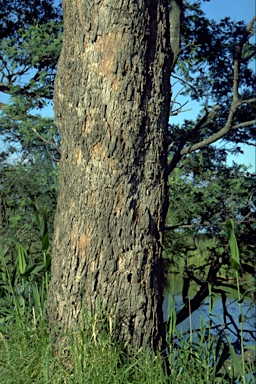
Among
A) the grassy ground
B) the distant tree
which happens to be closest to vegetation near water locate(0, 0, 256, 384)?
the distant tree

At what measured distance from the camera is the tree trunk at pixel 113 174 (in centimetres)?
330

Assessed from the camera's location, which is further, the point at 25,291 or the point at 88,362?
the point at 25,291

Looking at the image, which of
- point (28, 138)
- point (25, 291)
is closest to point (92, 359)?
point (25, 291)

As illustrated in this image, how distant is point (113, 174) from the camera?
3.35 metres

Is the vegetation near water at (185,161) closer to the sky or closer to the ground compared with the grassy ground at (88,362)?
closer to the sky

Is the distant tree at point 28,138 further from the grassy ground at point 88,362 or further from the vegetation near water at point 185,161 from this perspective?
the grassy ground at point 88,362

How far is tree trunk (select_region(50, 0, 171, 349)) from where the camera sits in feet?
10.8

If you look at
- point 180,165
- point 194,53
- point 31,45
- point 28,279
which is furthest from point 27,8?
point 28,279

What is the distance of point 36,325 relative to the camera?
137 inches

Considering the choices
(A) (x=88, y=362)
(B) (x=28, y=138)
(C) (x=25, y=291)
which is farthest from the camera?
(B) (x=28, y=138)

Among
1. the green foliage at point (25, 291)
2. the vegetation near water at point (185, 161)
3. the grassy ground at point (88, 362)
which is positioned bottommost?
the grassy ground at point (88, 362)

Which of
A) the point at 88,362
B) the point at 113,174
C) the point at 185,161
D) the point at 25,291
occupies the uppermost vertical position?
the point at 185,161

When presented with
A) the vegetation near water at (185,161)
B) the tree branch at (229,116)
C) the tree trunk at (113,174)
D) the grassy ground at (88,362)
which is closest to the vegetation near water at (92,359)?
the grassy ground at (88,362)

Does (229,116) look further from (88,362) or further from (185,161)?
(88,362)
